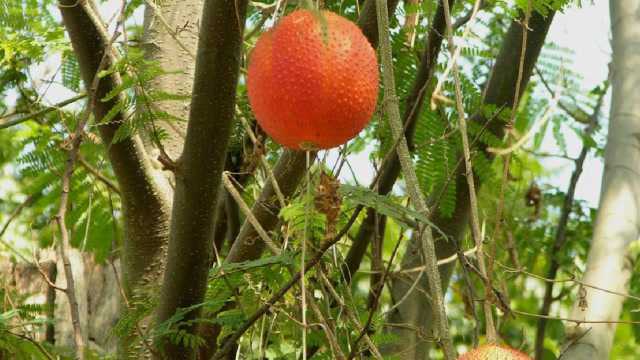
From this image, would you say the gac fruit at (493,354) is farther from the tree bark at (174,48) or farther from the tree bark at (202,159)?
the tree bark at (174,48)

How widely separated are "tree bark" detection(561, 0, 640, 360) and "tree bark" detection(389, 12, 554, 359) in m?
0.42

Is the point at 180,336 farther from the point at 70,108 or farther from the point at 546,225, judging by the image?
the point at 546,225

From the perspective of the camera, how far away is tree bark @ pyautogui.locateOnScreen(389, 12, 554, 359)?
3.17 metres

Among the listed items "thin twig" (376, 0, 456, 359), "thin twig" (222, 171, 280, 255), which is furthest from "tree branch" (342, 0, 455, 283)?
"thin twig" (376, 0, 456, 359)

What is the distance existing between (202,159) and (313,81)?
2.17ft

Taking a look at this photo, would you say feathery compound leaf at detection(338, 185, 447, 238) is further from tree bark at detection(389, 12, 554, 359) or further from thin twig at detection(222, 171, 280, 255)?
tree bark at detection(389, 12, 554, 359)

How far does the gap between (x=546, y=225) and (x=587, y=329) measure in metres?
1.96

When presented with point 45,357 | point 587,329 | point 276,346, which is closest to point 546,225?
point 587,329

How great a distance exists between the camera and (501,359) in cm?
155

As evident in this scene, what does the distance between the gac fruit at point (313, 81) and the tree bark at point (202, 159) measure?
0.36 meters

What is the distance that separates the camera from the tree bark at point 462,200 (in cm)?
317

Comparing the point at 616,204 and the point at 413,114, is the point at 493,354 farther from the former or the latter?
the point at 616,204

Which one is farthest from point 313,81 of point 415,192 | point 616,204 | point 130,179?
point 616,204

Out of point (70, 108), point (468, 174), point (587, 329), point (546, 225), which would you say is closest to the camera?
point (468, 174)
